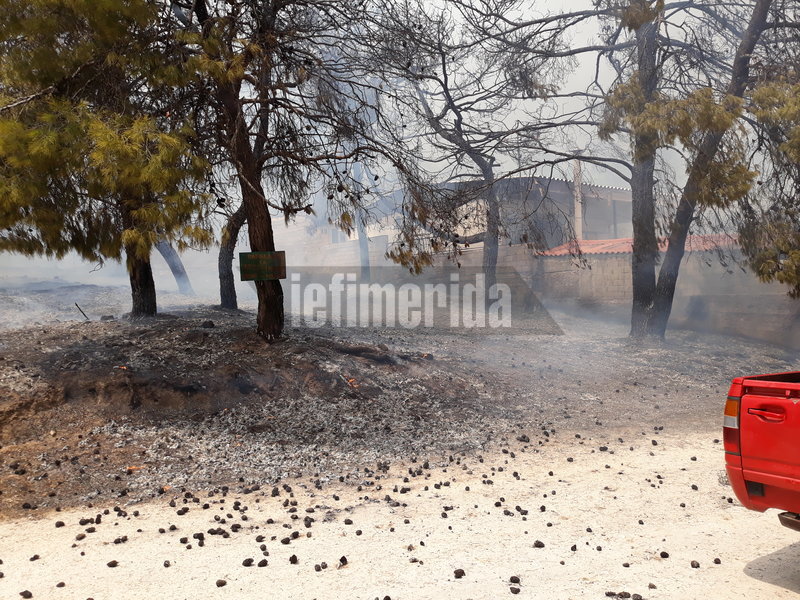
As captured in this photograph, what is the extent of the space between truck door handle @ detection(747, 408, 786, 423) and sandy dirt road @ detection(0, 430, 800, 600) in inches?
43.9

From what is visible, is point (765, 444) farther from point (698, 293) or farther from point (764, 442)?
point (698, 293)

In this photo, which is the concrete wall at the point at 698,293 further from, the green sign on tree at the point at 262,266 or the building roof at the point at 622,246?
the green sign on tree at the point at 262,266

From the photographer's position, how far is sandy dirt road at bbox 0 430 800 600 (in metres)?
4.06

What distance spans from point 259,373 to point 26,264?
28296mm

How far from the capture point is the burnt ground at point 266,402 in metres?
6.75

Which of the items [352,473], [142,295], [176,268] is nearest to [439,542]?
[352,473]

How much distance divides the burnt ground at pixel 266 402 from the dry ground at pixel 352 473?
0.04 metres

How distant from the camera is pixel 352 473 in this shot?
6789 millimetres

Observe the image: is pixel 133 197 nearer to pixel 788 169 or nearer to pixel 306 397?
pixel 306 397

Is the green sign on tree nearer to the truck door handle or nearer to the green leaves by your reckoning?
the green leaves

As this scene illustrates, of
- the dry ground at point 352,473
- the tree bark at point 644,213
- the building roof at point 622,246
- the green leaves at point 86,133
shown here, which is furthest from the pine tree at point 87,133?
the building roof at point 622,246

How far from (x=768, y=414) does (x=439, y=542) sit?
2.51 meters

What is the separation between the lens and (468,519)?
5.37 m

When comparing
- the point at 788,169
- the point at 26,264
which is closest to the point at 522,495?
the point at 788,169
